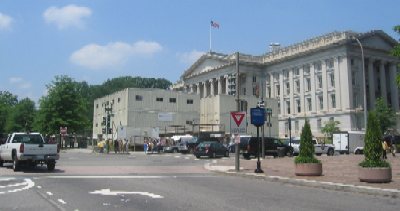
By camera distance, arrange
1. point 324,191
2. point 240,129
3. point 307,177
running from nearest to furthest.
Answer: point 324,191, point 307,177, point 240,129

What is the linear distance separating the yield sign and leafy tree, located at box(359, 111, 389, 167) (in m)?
7.64

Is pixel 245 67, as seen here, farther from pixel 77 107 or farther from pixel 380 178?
pixel 380 178

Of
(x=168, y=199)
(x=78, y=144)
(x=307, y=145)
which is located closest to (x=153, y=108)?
(x=78, y=144)

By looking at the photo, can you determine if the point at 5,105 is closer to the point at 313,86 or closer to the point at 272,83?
the point at 272,83

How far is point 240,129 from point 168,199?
36.0 feet

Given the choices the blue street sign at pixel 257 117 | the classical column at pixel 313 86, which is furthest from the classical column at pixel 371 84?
the blue street sign at pixel 257 117

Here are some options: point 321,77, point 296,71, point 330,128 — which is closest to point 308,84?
point 321,77

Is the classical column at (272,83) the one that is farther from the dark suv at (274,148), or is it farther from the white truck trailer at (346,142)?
the dark suv at (274,148)

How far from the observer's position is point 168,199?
11547 millimetres

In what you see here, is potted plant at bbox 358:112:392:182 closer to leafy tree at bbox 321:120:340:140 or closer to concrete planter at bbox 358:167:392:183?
concrete planter at bbox 358:167:392:183

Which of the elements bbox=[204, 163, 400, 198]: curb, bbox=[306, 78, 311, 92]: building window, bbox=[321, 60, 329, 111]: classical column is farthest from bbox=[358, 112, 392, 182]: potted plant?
bbox=[306, 78, 311, 92]: building window

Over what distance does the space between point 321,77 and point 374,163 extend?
7867 cm

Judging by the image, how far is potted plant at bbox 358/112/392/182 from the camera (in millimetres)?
14680

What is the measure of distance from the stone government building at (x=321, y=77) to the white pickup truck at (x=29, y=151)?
187ft
